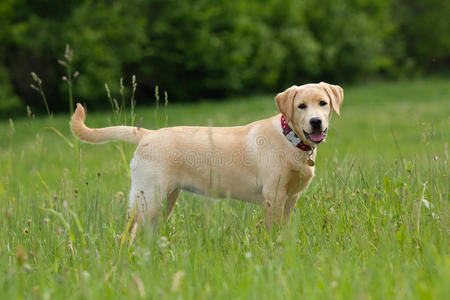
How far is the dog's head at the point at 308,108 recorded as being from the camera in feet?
12.4

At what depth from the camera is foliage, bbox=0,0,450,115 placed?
19438mm

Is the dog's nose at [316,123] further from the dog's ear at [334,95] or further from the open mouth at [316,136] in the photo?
the dog's ear at [334,95]

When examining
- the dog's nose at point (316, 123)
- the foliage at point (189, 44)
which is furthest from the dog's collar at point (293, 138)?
the foliage at point (189, 44)

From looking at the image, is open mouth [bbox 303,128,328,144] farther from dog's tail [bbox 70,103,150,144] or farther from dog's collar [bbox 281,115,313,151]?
dog's tail [bbox 70,103,150,144]

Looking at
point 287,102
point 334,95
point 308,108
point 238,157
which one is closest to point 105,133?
point 238,157

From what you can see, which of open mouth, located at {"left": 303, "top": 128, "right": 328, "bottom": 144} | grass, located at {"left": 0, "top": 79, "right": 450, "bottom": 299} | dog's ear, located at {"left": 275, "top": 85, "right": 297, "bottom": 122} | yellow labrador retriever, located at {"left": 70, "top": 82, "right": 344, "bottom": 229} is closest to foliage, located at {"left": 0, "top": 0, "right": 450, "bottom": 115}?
yellow labrador retriever, located at {"left": 70, "top": 82, "right": 344, "bottom": 229}

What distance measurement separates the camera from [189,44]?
2298cm

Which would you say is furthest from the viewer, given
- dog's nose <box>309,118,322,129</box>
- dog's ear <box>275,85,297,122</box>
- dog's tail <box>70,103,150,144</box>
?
dog's tail <box>70,103,150,144</box>

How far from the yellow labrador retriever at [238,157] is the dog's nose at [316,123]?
0.10m

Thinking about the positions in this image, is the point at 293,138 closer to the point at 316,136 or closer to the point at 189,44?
the point at 316,136

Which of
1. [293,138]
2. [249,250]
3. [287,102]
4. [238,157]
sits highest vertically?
[287,102]

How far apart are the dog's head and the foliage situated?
16.1 meters

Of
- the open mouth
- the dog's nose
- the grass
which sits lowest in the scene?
the grass

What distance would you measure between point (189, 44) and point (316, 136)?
19.9 meters
